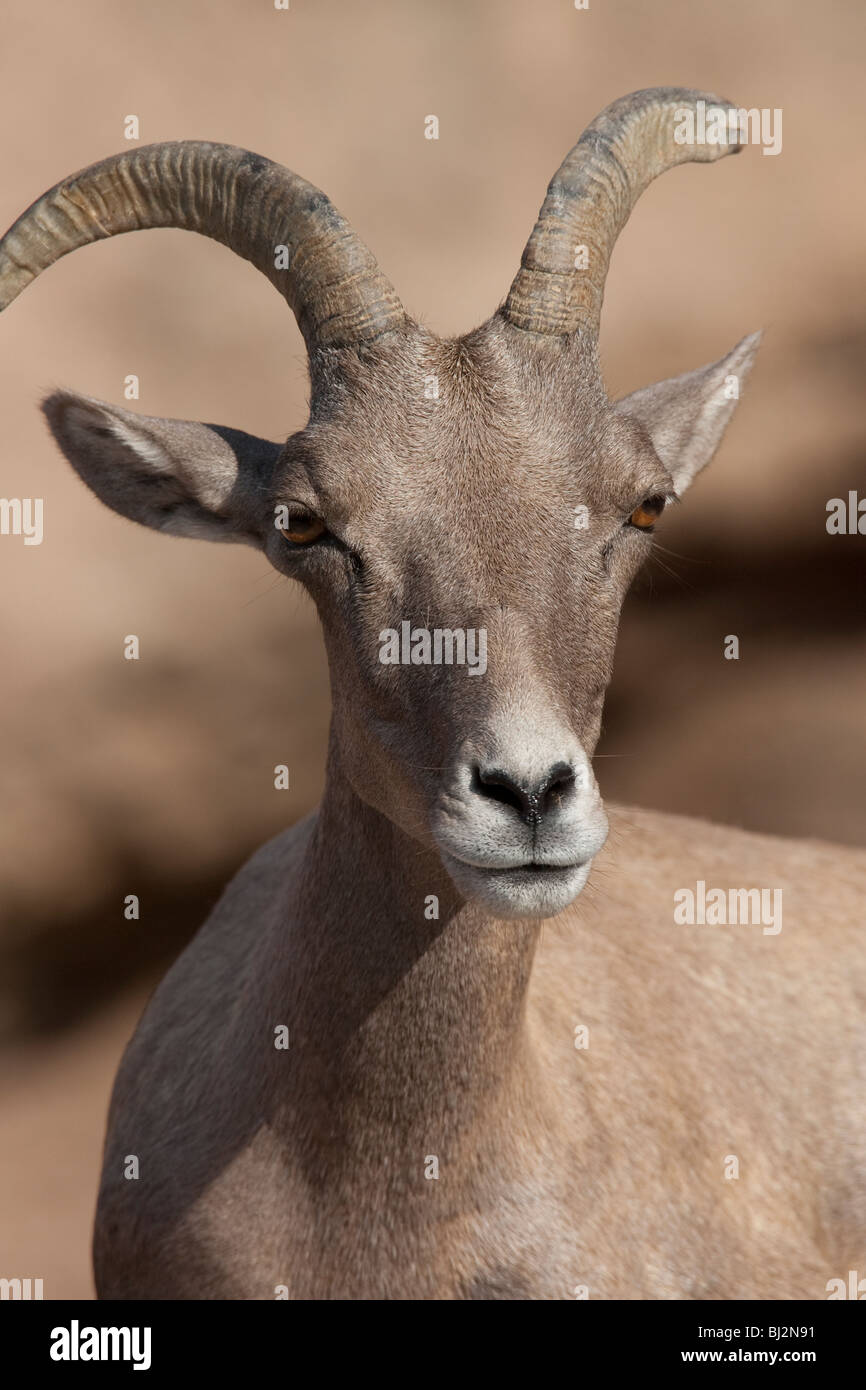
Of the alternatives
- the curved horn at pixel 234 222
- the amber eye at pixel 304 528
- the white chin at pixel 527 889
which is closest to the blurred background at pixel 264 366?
the curved horn at pixel 234 222

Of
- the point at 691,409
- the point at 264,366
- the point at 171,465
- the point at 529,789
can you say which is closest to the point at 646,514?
the point at 691,409

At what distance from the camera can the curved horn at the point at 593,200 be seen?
4.96m

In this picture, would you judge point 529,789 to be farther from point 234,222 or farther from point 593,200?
point 234,222

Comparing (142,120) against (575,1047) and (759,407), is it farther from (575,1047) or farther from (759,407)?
(575,1047)

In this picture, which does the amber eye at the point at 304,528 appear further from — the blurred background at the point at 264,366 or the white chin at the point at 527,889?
the blurred background at the point at 264,366

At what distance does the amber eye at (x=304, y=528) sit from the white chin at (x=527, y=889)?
1.18 m

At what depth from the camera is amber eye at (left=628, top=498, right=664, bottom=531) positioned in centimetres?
491

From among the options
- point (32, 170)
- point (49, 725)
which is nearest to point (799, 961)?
point (49, 725)

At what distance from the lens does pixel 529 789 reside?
155 inches

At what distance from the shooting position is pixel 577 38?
10062 millimetres

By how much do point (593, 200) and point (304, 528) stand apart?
147 centimetres

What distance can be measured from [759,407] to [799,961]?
4.19 metres

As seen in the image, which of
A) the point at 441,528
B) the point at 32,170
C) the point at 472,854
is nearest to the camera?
the point at 472,854

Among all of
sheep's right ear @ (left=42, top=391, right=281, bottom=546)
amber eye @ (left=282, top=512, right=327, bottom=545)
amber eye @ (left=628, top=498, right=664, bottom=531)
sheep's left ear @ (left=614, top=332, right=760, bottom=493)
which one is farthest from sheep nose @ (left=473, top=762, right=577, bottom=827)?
sheep's left ear @ (left=614, top=332, right=760, bottom=493)
